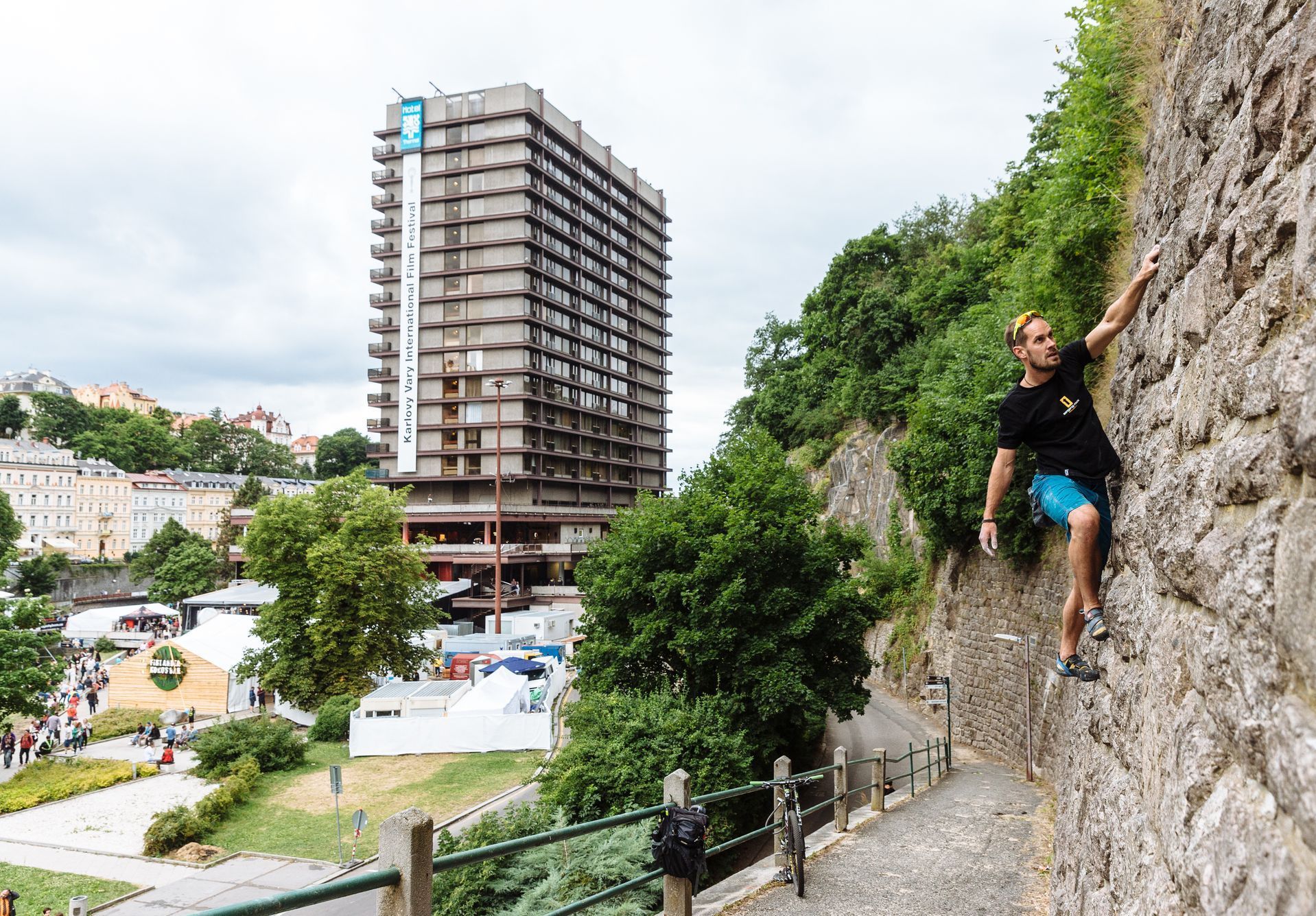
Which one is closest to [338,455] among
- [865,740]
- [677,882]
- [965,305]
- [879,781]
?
[965,305]

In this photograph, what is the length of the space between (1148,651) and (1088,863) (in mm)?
1505

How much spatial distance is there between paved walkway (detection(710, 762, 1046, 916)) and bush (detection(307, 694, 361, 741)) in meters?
21.6

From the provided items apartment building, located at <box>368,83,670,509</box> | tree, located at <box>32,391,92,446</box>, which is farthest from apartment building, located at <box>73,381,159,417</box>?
apartment building, located at <box>368,83,670,509</box>

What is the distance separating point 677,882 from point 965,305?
108ft

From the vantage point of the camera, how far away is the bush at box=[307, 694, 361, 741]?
89.7 ft

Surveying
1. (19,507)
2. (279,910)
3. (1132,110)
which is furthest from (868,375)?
(19,507)

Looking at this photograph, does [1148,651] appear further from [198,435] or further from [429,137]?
[198,435]

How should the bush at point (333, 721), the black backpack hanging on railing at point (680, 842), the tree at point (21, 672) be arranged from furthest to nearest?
the bush at point (333, 721)
the tree at point (21, 672)
the black backpack hanging on railing at point (680, 842)

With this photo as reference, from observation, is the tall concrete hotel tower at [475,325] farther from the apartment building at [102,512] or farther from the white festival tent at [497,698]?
the apartment building at [102,512]

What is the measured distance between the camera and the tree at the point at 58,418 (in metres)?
118

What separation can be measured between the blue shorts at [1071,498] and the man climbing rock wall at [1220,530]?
0.41ft

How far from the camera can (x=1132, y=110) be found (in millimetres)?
9242

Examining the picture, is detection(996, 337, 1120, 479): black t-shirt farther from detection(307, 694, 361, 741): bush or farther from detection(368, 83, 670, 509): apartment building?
detection(368, 83, 670, 509): apartment building

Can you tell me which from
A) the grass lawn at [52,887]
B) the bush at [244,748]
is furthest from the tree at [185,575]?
the grass lawn at [52,887]
